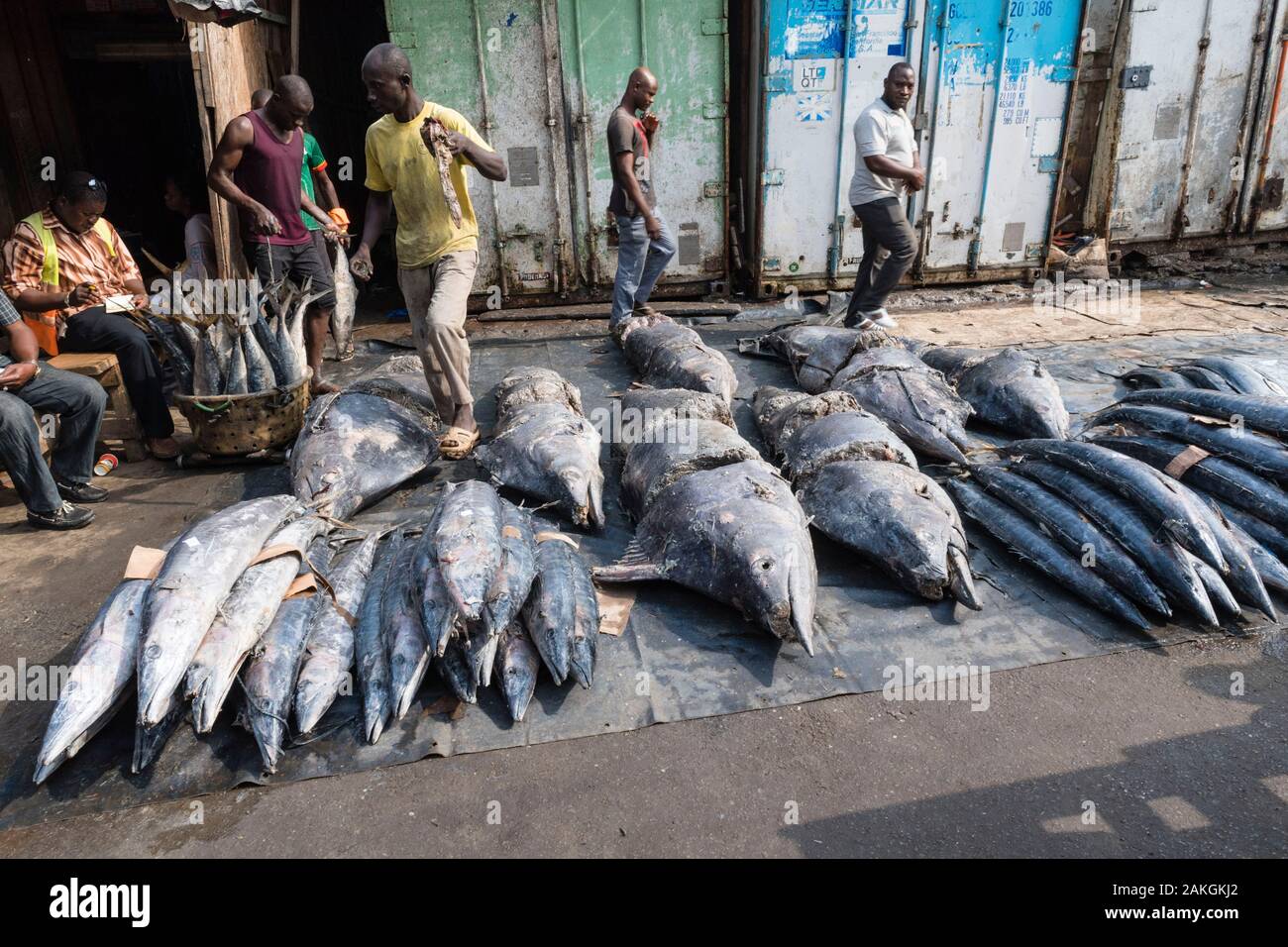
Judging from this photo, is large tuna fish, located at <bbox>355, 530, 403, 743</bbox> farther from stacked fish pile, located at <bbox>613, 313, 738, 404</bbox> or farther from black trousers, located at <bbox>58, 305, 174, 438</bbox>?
black trousers, located at <bbox>58, 305, 174, 438</bbox>

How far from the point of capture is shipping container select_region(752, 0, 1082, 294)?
26.4 feet

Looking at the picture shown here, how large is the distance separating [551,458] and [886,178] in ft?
14.9

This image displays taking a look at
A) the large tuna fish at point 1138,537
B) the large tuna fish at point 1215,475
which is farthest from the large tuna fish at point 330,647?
the large tuna fish at point 1215,475

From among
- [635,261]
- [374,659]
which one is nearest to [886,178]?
[635,261]

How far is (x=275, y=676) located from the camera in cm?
273

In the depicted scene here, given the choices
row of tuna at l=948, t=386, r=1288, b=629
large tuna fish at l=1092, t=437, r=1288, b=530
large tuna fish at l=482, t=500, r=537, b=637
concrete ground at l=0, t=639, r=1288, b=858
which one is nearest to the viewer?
concrete ground at l=0, t=639, r=1288, b=858

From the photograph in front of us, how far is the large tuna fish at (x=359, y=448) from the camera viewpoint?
4.05 metres

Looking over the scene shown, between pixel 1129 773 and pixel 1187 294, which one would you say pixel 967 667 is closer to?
pixel 1129 773

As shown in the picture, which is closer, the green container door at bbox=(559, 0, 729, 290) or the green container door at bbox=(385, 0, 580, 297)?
the green container door at bbox=(385, 0, 580, 297)

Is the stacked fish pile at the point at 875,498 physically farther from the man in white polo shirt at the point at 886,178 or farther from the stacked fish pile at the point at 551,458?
the man in white polo shirt at the point at 886,178

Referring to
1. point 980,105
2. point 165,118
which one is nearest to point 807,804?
point 980,105

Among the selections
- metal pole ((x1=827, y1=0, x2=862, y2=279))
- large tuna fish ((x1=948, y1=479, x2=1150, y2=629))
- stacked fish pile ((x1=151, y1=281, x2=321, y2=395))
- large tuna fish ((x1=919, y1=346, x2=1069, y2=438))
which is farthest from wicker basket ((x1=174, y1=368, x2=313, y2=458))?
metal pole ((x1=827, y1=0, x2=862, y2=279))

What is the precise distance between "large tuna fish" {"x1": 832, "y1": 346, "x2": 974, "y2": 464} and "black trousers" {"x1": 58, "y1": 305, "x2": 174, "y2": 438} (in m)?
4.31

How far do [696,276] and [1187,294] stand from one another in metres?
5.22
